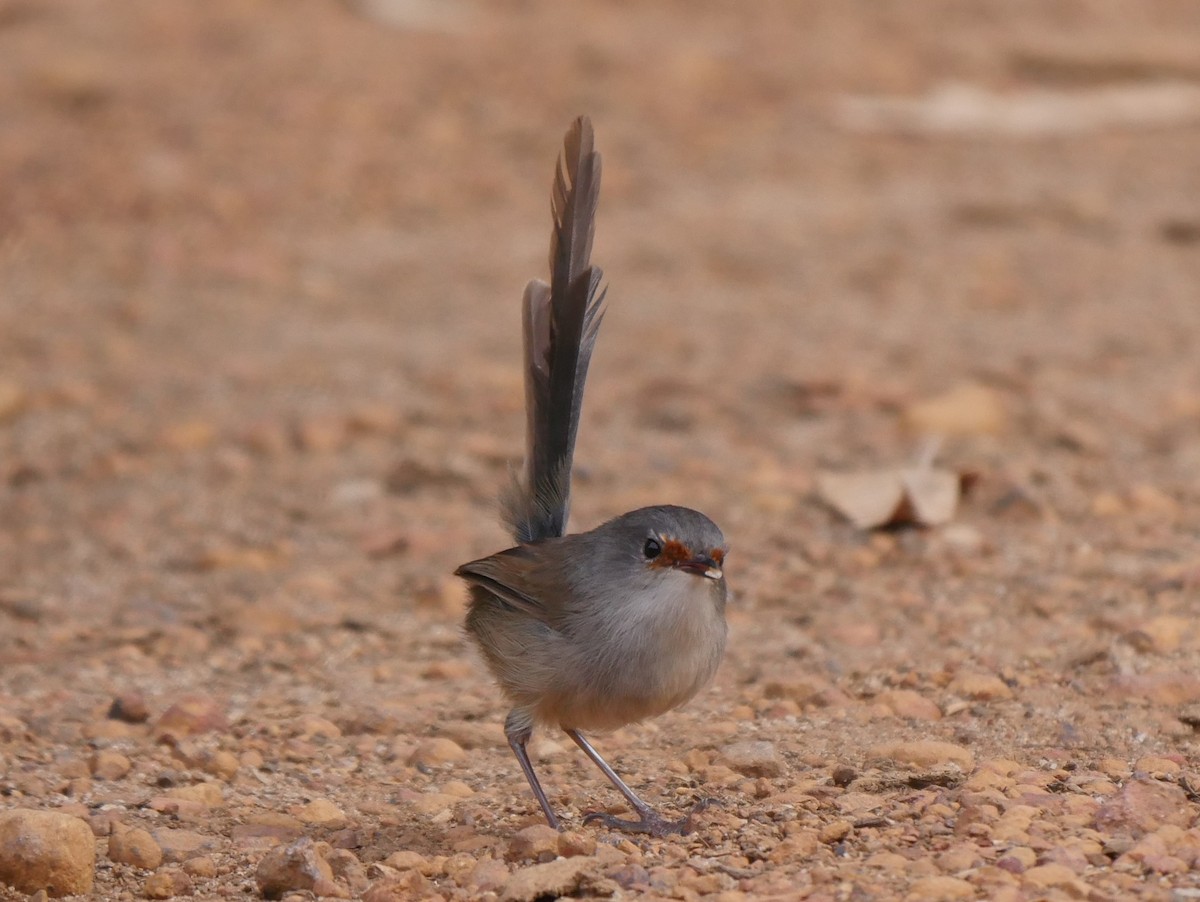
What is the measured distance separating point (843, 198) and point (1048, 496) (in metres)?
5.42

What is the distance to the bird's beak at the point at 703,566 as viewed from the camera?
14.4 ft

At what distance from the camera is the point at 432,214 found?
11.8 meters

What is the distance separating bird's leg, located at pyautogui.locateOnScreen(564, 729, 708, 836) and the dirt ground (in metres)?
0.11

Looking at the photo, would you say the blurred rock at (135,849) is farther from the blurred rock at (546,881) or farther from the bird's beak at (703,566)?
the bird's beak at (703,566)

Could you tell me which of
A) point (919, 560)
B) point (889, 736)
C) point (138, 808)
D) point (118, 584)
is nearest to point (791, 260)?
point (919, 560)

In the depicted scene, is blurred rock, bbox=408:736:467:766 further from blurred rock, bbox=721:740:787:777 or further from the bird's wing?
blurred rock, bbox=721:740:787:777

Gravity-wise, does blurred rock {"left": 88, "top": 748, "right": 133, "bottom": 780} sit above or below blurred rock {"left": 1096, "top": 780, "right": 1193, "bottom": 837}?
below

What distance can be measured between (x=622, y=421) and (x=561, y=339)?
3.35 m

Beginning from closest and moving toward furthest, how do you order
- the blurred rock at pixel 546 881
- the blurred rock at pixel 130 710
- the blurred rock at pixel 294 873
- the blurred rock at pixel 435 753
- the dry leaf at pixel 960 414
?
1. the blurred rock at pixel 546 881
2. the blurred rock at pixel 294 873
3. the blurred rock at pixel 435 753
4. the blurred rock at pixel 130 710
5. the dry leaf at pixel 960 414

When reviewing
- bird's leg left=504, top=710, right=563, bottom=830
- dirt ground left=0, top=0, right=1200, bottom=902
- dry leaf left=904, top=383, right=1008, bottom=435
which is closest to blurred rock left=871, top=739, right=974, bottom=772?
dirt ground left=0, top=0, right=1200, bottom=902

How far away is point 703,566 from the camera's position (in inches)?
173

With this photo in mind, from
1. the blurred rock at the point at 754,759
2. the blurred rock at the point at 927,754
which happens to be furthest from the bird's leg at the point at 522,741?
the blurred rock at the point at 927,754

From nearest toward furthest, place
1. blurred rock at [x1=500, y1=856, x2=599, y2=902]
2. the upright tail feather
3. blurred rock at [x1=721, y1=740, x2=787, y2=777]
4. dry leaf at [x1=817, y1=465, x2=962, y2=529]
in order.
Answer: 1. blurred rock at [x1=500, y1=856, x2=599, y2=902]
2. blurred rock at [x1=721, y1=740, x2=787, y2=777]
3. the upright tail feather
4. dry leaf at [x1=817, y1=465, x2=962, y2=529]

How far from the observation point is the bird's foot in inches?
164
